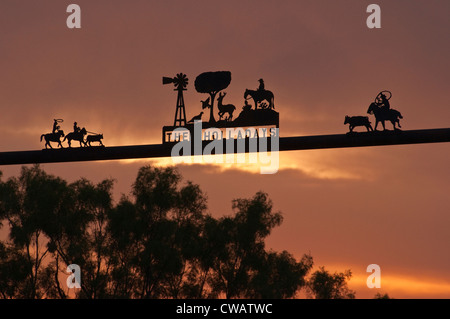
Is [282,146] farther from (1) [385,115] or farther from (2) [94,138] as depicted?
(2) [94,138]

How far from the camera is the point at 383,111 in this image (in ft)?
108

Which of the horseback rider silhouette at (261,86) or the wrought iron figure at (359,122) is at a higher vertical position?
the horseback rider silhouette at (261,86)

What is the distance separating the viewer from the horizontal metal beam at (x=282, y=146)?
31.2 meters

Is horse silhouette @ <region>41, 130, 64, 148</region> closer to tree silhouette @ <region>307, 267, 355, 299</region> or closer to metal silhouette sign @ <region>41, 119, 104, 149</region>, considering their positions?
metal silhouette sign @ <region>41, 119, 104, 149</region>

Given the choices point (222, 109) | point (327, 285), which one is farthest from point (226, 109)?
point (327, 285)

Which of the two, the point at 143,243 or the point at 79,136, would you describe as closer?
the point at 79,136

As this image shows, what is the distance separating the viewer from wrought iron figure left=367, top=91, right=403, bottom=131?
32.6 metres

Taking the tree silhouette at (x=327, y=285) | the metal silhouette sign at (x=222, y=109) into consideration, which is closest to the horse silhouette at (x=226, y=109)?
the metal silhouette sign at (x=222, y=109)

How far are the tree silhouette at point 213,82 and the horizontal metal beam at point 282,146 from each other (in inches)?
121

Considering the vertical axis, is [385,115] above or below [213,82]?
below

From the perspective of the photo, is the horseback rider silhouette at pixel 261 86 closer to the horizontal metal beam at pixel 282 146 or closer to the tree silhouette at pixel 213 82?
the tree silhouette at pixel 213 82

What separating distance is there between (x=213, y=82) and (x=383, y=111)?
6.46m
